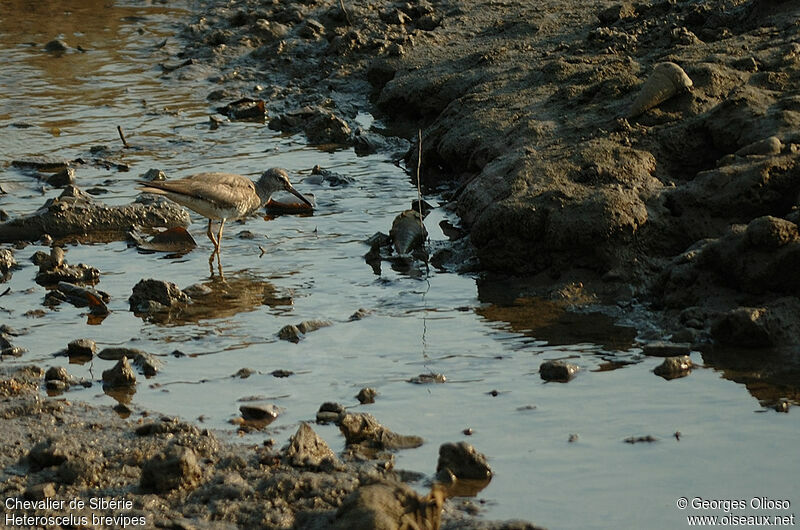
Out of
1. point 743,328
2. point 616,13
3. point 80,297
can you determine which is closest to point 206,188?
point 80,297

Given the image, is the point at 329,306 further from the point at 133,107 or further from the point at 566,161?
the point at 133,107

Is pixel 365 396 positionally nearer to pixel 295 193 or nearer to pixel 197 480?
pixel 197 480

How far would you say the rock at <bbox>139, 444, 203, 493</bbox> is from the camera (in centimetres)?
498

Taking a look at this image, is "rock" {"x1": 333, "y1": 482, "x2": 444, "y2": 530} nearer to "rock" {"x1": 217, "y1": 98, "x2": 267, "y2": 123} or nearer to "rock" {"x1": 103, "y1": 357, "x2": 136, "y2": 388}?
"rock" {"x1": 103, "y1": 357, "x2": 136, "y2": 388}

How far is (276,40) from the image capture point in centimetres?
1625

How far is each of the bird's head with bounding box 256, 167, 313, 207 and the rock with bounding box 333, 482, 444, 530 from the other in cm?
605

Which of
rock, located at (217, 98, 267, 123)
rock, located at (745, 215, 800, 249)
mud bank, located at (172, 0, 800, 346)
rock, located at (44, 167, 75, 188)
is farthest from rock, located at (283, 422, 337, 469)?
rock, located at (217, 98, 267, 123)

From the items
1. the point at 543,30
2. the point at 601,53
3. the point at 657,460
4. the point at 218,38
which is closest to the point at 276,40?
the point at 218,38

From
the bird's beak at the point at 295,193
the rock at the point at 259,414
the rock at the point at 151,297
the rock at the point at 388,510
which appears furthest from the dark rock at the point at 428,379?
the bird's beak at the point at 295,193

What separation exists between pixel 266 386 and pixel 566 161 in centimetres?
340

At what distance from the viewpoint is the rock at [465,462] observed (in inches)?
201

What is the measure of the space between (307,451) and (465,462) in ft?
2.48

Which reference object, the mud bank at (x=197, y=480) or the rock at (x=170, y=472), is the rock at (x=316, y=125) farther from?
the rock at (x=170, y=472)

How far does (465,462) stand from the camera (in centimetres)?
512
